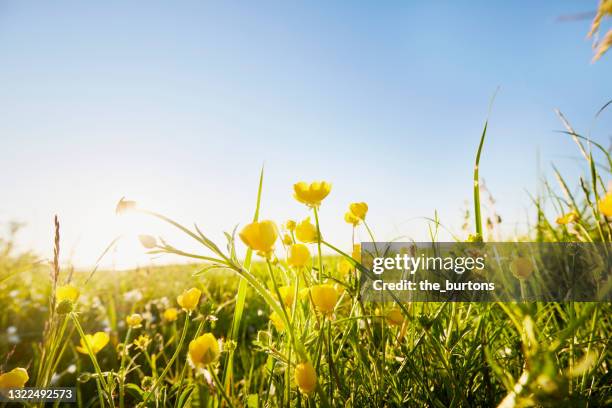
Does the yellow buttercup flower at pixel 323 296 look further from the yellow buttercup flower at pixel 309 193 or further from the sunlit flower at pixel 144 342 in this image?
the sunlit flower at pixel 144 342

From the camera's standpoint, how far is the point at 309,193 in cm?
103

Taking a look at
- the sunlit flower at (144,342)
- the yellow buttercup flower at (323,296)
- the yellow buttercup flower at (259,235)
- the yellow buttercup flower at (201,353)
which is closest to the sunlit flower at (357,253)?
the yellow buttercup flower at (323,296)

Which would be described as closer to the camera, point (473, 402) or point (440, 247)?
point (473, 402)

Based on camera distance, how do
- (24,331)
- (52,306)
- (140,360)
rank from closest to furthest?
(52,306), (140,360), (24,331)

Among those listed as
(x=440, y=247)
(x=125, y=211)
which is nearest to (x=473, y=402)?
(x=440, y=247)

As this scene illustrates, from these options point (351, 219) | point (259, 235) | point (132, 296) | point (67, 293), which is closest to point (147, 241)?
point (259, 235)

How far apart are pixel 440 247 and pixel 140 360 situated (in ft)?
5.86

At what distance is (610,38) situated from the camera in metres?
0.52

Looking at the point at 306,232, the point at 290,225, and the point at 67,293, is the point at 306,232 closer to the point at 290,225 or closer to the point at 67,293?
the point at 290,225

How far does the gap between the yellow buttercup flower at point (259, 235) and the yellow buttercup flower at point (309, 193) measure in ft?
1.02

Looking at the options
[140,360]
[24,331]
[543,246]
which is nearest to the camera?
[543,246]

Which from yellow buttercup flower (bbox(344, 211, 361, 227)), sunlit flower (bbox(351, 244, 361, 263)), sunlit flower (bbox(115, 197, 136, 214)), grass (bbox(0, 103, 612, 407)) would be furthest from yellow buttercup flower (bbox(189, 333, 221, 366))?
yellow buttercup flower (bbox(344, 211, 361, 227))

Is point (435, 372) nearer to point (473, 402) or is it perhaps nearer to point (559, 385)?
point (473, 402)

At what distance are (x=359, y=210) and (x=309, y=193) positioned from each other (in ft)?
0.68
